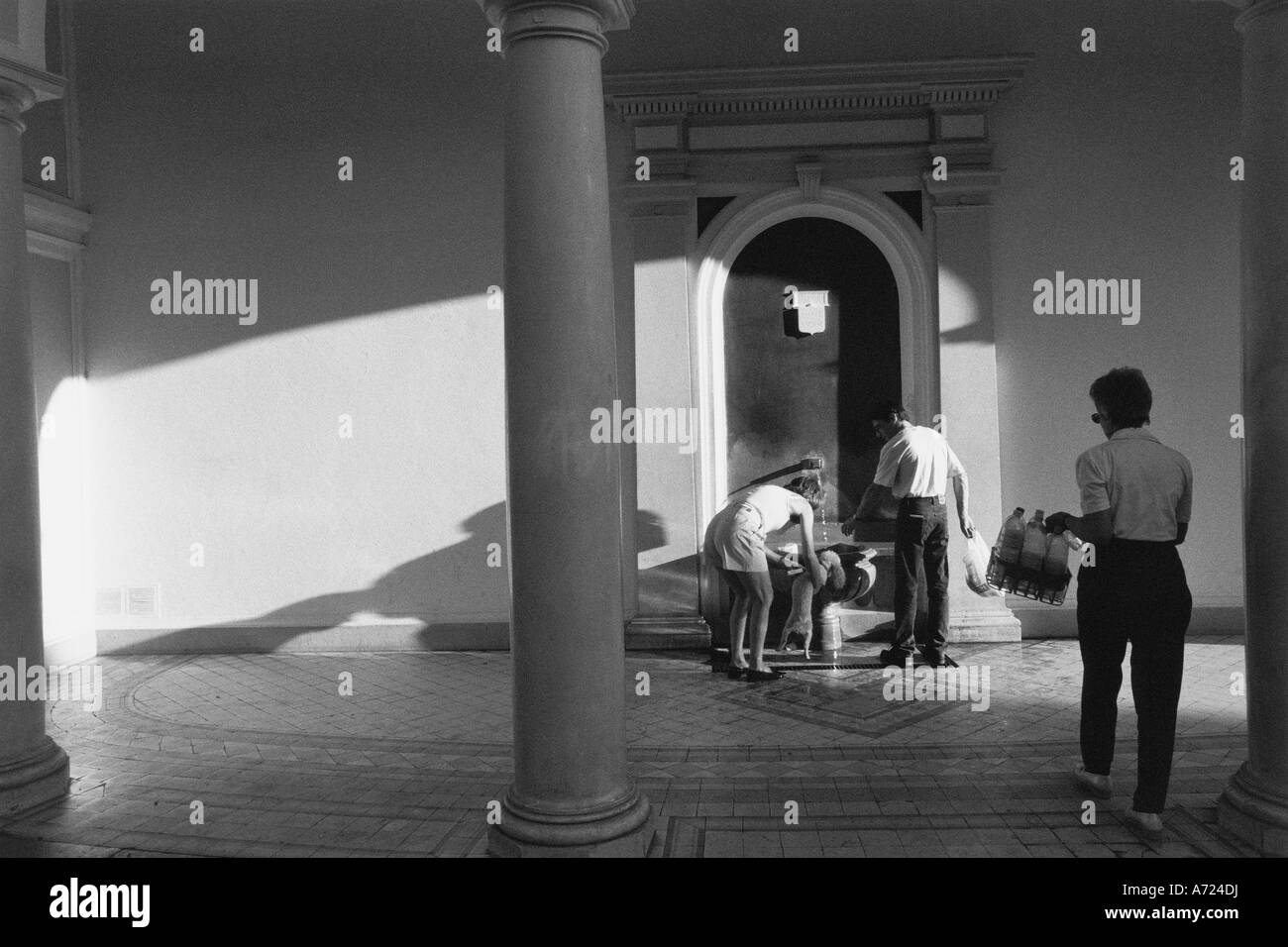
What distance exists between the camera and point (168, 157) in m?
9.61

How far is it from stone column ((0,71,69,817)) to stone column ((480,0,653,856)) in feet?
9.39

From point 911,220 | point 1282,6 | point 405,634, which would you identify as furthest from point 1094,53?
point 405,634

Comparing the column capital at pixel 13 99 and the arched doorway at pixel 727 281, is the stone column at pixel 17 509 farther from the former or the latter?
the arched doorway at pixel 727 281

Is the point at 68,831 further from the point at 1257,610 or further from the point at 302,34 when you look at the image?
the point at 302,34

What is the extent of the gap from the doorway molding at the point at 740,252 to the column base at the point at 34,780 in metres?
5.23

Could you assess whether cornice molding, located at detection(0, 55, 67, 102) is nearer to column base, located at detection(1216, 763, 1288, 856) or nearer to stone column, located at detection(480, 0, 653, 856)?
stone column, located at detection(480, 0, 653, 856)

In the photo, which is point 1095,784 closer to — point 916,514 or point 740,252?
point 916,514

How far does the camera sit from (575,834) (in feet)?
14.4

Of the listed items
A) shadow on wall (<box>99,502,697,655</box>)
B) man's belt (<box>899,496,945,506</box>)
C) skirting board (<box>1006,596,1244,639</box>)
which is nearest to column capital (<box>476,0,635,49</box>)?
man's belt (<box>899,496,945,506</box>)

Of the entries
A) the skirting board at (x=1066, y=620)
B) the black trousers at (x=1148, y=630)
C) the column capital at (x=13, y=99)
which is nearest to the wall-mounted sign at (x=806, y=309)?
the skirting board at (x=1066, y=620)

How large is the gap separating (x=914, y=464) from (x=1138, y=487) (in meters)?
3.31

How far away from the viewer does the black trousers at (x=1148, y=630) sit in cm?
477

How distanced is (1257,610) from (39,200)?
9.45m

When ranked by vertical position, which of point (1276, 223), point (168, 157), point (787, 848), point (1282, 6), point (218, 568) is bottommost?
point (787, 848)
